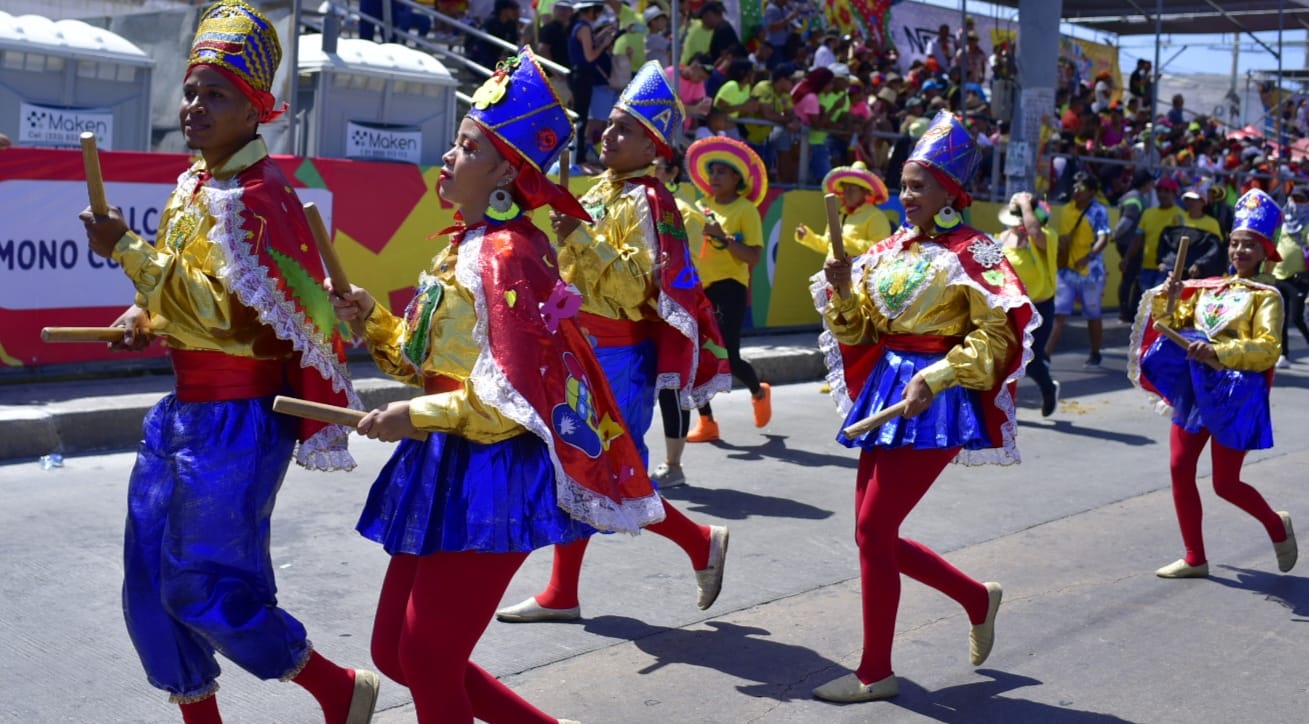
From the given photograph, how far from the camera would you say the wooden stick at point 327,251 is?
11.1 feet

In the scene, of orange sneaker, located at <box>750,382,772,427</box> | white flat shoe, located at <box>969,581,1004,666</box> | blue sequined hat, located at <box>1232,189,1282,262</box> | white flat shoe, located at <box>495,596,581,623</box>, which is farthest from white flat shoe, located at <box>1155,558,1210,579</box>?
orange sneaker, located at <box>750,382,772,427</box>

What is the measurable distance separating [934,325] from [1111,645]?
1599 millimetres

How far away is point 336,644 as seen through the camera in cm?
506

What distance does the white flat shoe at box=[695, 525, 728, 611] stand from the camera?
5.38m

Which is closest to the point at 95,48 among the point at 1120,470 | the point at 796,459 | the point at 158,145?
the point at 158,145

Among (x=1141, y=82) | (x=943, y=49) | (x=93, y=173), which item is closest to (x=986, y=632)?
(x=93, y=173)

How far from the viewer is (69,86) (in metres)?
10.1

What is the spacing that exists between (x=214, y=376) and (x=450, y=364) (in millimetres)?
620

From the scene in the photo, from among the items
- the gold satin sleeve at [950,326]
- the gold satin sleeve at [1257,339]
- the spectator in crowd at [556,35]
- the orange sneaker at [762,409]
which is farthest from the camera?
the spectator in crowd at [556,35]

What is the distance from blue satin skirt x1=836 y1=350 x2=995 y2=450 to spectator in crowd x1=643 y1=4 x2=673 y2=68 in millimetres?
10593

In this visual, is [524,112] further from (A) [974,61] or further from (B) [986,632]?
(A) [974,61]

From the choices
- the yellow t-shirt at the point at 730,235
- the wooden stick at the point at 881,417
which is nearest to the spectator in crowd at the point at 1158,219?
the yellow t-shirt at the point at 730,235

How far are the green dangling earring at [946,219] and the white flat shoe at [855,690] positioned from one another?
1477 millimetres

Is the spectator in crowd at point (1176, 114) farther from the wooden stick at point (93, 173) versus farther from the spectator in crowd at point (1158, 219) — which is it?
the wooden stick at point (93, 173)
